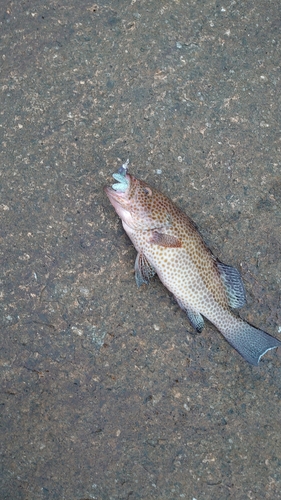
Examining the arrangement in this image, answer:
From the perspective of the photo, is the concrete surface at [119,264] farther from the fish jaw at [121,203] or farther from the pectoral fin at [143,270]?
the fish jaw at [121,203]

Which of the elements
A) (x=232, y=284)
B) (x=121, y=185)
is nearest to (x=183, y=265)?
(x=232, y=284)

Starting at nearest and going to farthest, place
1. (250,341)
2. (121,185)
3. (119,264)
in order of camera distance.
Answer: (121,185)
(250,341)
(119,264)

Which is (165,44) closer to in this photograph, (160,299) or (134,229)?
(134,229)

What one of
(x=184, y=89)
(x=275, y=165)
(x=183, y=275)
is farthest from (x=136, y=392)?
(x=184, y=89)

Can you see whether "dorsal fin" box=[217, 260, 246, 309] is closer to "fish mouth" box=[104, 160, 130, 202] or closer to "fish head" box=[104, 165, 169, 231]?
"fish head" box=[104, 165, 169, 231]

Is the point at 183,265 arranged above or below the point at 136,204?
below

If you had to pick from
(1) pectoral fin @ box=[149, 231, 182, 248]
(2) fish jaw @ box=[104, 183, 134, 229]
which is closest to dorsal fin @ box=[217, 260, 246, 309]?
(1) pectoral fin @ box=[149, 231, 182, 248]

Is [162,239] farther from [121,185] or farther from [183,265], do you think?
[121,185]

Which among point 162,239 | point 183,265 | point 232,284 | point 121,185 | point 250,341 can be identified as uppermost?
point 121,185

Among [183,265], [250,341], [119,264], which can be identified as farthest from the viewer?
[119,264]
